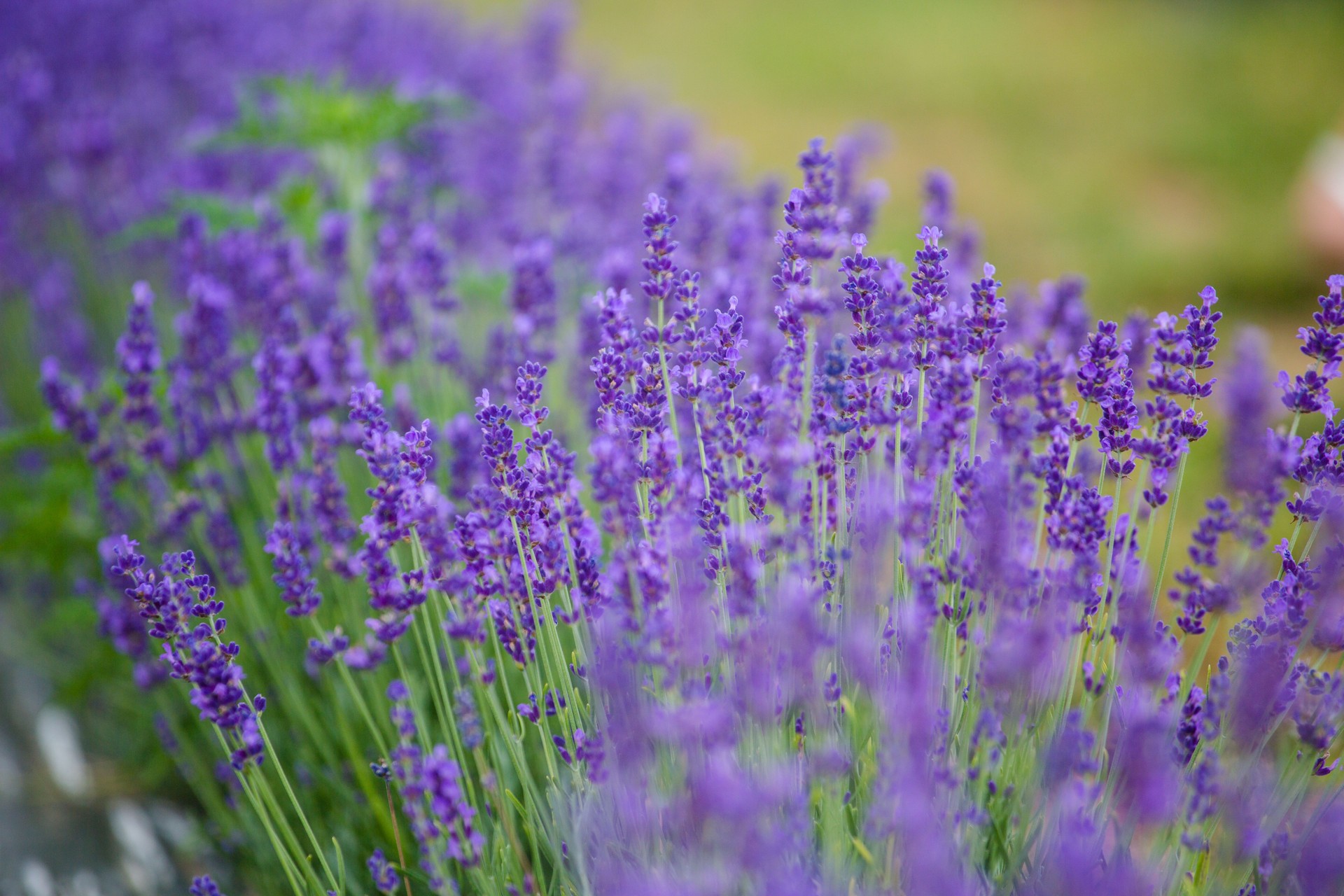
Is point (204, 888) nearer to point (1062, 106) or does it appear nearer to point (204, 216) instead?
point (204, 216)

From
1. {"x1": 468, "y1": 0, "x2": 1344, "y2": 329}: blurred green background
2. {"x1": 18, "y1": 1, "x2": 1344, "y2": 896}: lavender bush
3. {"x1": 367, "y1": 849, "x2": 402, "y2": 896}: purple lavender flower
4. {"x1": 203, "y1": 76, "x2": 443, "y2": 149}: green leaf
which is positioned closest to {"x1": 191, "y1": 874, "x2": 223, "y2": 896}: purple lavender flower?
{"x1": 18, "y1": 1, "x2": 1344, "y2": 896}: lavender bush

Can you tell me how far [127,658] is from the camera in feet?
8.52

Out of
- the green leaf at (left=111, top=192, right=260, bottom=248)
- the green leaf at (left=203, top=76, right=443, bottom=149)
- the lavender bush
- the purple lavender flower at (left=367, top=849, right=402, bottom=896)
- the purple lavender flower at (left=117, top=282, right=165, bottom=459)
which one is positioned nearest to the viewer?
the lavender bush

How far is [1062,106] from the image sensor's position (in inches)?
292

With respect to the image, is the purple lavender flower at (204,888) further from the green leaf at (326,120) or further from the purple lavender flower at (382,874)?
the green leaf at (326,120)

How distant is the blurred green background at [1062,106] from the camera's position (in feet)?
17.6

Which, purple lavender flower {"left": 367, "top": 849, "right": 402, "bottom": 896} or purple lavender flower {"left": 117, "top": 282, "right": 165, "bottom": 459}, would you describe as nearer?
purple lavender flower {"left": 367, "top": 849, "right": 402, "bottom": 896}

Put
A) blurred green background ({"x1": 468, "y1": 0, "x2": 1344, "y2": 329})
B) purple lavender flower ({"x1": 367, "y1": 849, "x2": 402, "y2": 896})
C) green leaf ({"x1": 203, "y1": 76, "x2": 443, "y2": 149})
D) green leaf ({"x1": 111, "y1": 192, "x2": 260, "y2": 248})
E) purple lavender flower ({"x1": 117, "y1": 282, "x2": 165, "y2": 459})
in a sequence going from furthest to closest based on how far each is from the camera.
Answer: blurred green background ({"x1": 468, "y1": 0, "x2": 1344, "y2": 329})
green leaf ({"x1": 203, "y1": 76, "x2": 443, "y2": 149})
green leaf ({"x1": 111, "y1": 192, "x2": 260, "y2": 248})
purple lavender flower ({"x1": 117, "y1": 282, "x2": 165, "y2": 459})
purple lavender flower ({"x1": 367, "y1": 849, "x2": 402, "y2": 896})

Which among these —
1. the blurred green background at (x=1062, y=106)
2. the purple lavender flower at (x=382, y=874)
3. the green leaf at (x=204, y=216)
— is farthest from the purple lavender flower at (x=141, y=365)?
the blurred green background at (x=1062, y=106)

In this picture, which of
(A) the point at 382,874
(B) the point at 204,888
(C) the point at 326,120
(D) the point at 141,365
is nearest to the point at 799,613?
(A) the point at 382,874

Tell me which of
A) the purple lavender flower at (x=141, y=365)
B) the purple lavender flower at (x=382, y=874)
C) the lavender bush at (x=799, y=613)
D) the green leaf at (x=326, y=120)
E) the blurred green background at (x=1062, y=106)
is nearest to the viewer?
the lavender bush at (x=799, y=613)

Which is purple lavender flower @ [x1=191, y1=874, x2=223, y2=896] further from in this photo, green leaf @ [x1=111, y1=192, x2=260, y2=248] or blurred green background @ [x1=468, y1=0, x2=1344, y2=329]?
blurred green background @ [x1=468, y1=0, x2=1344, y2=329]

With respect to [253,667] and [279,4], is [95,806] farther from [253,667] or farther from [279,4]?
[279,4]

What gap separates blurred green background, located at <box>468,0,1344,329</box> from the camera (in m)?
5.38
